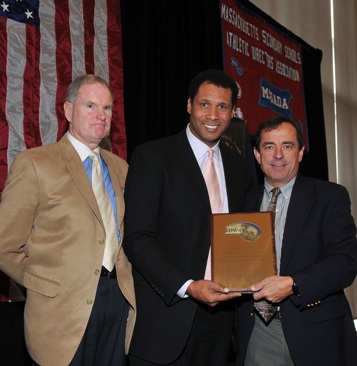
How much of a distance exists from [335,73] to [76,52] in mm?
5331

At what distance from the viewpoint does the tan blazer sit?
75.9 inches

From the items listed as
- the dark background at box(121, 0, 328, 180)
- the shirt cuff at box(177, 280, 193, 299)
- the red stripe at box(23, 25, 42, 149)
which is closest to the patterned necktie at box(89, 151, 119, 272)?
the shirt cuff at box(177, 280, 193, 299)

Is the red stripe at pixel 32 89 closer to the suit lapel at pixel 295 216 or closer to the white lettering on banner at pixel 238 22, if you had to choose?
the suit lapel at pixel 295 216

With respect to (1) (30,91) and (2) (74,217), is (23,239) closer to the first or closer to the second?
(2) (74,217)

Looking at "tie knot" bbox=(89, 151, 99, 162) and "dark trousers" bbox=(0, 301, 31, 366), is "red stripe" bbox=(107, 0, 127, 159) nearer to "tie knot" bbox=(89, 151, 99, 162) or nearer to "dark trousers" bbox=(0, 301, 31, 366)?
"dark trousers" bbox=(0, 301, 31, 366)

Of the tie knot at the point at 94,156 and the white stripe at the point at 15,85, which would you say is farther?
the white stripe at the point at 15,85

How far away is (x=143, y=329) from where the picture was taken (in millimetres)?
2105

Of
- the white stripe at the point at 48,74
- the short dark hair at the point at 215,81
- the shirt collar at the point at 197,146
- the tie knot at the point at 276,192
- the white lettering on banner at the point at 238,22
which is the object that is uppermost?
the white lettering on banner at the point at 238,22

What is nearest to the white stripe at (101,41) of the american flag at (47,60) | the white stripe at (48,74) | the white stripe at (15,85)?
the american flag at (47,60)

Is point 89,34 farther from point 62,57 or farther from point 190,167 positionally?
point 190,167

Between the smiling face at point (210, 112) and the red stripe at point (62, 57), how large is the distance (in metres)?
1.26

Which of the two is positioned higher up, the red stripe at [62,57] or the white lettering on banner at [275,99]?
the white lettering on banner at [275,99]

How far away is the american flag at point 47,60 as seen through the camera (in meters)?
3.02

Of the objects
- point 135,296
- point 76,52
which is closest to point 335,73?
point 76,52
